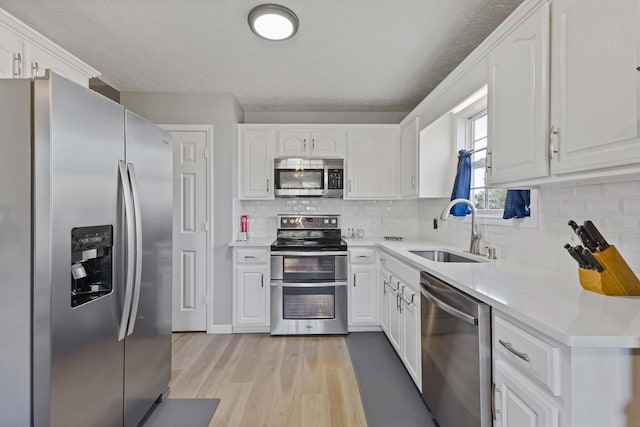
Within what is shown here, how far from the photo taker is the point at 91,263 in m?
1.47

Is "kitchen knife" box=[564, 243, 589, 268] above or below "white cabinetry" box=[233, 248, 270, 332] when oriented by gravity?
above

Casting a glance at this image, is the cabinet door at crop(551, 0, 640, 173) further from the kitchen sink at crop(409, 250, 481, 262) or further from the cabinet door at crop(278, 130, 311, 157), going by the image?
the cabinet door at crop(278, 130, 311, 157)

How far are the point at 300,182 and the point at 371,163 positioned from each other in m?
0.84

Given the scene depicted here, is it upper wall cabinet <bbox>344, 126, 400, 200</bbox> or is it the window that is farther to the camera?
upper wall cabinet <bbox>344, 126, 400, 200</bbox>

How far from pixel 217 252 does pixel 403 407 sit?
7.44ft

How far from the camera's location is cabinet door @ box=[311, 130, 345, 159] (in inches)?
143

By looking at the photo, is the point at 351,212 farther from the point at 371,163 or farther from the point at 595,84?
the point at 595,84

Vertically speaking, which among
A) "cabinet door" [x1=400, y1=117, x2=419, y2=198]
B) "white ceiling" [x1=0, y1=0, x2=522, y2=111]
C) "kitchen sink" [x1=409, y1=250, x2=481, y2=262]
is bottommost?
"kitchen sink" [x1=409, y1=250, x2=481, y2=262]

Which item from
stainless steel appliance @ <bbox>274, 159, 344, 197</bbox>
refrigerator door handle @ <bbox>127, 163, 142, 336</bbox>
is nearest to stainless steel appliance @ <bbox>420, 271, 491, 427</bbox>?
refrigerator door handle @ <bbox>127, 163, 142, 336</bbox>

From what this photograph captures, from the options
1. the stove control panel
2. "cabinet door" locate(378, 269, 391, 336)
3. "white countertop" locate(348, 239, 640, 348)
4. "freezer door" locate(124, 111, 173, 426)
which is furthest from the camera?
the stove control panel

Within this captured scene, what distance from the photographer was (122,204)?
5.14 feet

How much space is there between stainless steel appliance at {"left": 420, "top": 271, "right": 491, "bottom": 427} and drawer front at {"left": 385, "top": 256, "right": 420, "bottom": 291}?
0.14 meters

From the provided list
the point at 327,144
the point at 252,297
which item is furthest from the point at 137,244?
the point at 327,144

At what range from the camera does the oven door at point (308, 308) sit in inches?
127
